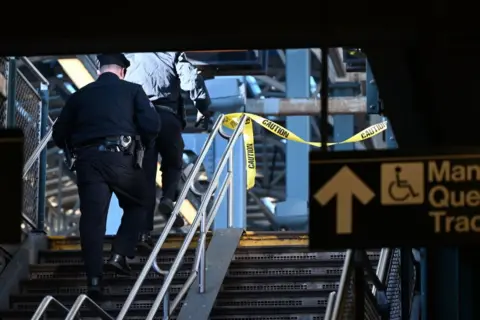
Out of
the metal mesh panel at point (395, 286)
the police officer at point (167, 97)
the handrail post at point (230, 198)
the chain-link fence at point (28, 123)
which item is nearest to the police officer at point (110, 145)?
the police officer at point (167, 97)

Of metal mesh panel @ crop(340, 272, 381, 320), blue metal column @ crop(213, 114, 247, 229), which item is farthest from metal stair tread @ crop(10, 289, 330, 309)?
metal mesh panel @ crop(340, 272, 381, 320)

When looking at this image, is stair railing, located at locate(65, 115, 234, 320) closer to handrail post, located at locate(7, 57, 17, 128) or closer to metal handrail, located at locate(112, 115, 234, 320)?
metal handrail, located at locate(112, 115, 234, 320)

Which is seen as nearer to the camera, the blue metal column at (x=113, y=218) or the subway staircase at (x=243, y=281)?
the subway staircase at (x=243, y=281)

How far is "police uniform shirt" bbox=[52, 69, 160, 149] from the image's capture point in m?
11.8

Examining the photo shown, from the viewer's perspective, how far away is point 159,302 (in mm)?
10906

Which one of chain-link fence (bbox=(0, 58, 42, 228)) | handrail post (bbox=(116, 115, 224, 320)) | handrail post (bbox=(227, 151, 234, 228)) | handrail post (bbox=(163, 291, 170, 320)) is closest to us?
handrail post (bbox=(116, 115, 224, 320))

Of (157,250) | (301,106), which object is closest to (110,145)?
(157,250)

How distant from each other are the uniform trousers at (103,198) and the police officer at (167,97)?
640 mm

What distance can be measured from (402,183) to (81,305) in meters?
3.58

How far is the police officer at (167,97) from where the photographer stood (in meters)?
12.7

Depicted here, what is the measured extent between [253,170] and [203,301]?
3809mm

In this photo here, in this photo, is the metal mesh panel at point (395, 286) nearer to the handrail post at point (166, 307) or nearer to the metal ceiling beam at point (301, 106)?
the handrail post at point (166, 307)

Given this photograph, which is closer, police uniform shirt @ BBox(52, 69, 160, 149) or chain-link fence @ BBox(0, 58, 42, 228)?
police uniform shirt @ BBox(52, 69, 160, 149)

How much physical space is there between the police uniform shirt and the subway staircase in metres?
1.16
